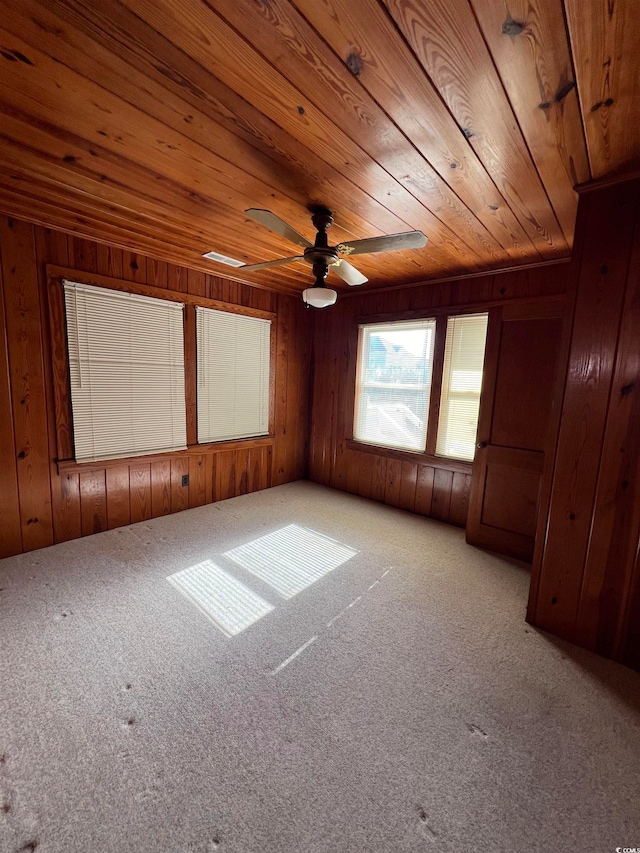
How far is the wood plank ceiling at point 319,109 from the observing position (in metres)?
1.05

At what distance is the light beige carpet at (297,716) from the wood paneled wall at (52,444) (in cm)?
48

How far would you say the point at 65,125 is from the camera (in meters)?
1.53

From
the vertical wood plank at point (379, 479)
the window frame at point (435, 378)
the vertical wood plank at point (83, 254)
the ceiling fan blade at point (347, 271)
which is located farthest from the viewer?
the vertical wood plank at point (379, 479)

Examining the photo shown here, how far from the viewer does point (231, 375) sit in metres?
3.90

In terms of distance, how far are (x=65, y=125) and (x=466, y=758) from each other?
3.11 m

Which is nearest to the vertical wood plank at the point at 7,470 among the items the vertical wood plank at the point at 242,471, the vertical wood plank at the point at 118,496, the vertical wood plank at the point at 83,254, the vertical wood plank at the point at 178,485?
the vertical wood plank at the point at 83,254

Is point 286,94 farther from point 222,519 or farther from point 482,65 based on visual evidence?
point 222,519

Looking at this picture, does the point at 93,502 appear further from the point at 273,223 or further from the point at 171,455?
the point at 273,223

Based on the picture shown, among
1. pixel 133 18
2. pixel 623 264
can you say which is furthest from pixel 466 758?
pixel 133 18

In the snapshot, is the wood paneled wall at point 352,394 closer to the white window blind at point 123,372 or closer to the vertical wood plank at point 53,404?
the white window blind at point 123,372

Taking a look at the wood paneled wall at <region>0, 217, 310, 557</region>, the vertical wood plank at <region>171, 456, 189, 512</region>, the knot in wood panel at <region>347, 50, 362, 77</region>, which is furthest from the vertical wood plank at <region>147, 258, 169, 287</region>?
the knot in wood panel at <region>347, 50, 362, 77</region>

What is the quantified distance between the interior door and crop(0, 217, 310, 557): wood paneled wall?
8.46 ft

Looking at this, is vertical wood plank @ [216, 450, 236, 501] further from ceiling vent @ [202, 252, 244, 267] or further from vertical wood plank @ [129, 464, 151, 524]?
ceiling vent @ [202, 252, 244, 267]

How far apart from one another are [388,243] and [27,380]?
2743 mm
